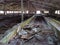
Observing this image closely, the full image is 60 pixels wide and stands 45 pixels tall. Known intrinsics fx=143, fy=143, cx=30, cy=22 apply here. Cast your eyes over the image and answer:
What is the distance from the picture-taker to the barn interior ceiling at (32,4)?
17.8 feet

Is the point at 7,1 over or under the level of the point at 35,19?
over

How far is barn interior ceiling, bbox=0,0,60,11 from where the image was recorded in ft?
17.8

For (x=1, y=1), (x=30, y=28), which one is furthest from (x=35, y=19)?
(x=1, y=1)

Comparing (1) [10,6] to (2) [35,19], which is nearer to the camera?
(2) [35,19]

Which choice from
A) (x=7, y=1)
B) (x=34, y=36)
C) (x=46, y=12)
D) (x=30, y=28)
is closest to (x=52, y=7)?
(x=46, y=12)

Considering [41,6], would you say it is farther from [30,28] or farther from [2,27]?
[30,28]

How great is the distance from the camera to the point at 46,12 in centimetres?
563

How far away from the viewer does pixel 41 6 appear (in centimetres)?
555

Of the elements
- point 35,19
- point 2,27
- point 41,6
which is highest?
point 41,6

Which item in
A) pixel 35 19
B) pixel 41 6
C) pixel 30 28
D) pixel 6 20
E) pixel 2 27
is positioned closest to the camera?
pixel 30 28

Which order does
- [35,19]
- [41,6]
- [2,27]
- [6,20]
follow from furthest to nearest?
[41,6] < [6,20] < [2,27] < [35,19]

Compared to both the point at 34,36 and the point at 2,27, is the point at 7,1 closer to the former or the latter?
the point at 2,27

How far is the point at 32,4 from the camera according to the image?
5504 millimetres

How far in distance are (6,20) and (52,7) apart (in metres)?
1.81
